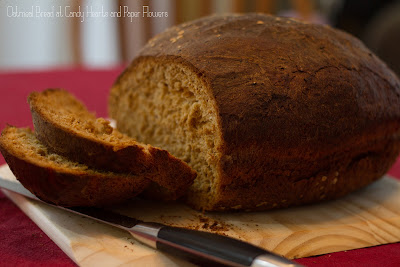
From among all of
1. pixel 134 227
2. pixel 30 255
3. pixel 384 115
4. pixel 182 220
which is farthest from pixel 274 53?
pixel 30 255

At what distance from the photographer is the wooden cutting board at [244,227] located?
1.66 metres

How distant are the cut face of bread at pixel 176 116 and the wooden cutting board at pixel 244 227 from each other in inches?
5.9

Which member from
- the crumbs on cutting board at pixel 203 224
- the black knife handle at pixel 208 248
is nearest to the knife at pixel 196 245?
the black knife handle at pixel 208 248

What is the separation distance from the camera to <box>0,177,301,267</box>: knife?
1.44 meters

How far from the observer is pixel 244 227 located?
1915 mm

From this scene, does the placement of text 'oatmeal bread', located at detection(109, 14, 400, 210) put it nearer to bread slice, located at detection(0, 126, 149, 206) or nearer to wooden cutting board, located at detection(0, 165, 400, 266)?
wooden cutting board, located at detection(0, 165, 400, 266)

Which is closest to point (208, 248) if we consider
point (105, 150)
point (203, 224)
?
point (203, 224)

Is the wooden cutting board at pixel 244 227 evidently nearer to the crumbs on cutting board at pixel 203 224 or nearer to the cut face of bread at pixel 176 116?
the crumbs on cutting board at pixel 203 224

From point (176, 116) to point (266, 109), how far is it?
0.45m

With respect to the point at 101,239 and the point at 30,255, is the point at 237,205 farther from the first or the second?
the point at 30,255

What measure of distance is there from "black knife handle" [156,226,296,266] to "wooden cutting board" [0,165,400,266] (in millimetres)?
72

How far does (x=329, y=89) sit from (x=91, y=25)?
624 cm

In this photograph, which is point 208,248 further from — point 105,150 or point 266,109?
point 266,109

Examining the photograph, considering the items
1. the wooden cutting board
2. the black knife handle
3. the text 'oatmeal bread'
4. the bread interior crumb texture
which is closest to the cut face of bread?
the text 'oatmeal bread'
